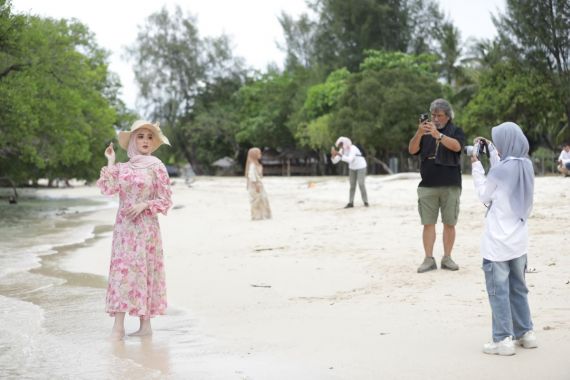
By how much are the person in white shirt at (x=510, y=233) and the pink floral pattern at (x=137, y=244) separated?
248 cm

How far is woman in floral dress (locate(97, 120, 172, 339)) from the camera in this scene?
224 inches

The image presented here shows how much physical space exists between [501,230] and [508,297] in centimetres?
44

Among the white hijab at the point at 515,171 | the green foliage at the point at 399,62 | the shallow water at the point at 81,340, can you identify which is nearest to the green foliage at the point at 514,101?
the green foliage at the point at 399,62

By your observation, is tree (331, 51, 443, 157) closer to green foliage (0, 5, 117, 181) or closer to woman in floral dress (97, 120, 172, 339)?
green foliage (0, 5, 117, 181)

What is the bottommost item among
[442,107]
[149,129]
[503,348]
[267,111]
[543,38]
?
[503,348]

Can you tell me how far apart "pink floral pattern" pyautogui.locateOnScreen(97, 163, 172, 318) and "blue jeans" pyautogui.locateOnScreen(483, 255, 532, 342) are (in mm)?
2527

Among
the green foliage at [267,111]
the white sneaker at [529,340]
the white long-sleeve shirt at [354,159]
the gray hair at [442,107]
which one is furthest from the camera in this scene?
the green foliage at [267,111]

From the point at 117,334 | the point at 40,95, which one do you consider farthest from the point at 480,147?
the point at 40,95

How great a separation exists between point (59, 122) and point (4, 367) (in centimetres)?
2314

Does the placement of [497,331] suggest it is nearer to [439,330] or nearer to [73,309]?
[439,330]

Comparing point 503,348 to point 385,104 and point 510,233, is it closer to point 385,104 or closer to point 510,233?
point 510,233

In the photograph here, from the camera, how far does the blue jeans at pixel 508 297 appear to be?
478cm

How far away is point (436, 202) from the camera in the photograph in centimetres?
802

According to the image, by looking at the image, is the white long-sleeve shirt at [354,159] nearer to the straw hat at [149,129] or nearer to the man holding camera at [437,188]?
the man holding camera at [437,188]
